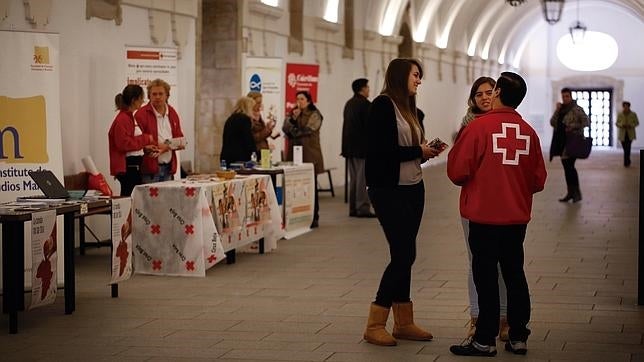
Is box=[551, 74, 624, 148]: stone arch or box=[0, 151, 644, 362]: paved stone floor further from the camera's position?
box=[551, 74, 624, 148]: stone arch

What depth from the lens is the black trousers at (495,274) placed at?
588 centimetres

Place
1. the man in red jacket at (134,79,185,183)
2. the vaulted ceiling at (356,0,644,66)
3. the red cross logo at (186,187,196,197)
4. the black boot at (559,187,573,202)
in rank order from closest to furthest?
the red cross logo at (186,187,196,197), the man in red jacket at (134,79,185,183), the black boot at (559,187,573,202), the vaulted ceiling at (356,0,644,66)

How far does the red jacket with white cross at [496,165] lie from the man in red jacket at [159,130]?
4.65 meters

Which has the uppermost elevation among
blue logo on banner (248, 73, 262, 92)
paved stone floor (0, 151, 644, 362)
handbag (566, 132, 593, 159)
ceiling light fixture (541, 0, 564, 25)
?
ceiling light fixture (541, 0, 564, 25)

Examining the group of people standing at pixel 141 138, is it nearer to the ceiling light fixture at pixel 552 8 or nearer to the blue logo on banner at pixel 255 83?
the blue logo on banner at pixel 255 83

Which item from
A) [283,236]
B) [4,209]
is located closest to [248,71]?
[283,236]

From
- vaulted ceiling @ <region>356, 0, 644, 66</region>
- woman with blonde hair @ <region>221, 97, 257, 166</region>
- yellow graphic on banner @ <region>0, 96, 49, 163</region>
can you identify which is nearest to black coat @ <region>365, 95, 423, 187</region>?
yellow graphic on banner @ <region>0, 96, 49, 163</region>

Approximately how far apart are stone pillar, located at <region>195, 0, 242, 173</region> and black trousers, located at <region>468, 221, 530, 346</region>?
9716mm

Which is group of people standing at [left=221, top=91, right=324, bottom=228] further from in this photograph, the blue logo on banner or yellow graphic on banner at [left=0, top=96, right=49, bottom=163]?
yellow graphic on banner at [left=0, top=96, right=49, bottom=163]

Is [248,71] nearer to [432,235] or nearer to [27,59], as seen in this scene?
[432,235]

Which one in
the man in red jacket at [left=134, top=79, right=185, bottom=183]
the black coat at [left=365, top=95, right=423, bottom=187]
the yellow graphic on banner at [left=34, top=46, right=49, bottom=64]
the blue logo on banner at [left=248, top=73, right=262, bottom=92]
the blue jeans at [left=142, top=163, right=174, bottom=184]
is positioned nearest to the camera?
the black coat at [left=365, top=95, right=423, bottom=187]

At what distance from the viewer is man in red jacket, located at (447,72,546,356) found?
583 cm

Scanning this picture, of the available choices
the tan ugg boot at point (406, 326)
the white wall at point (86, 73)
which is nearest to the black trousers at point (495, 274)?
the tan ugg boot at point (406, 326)

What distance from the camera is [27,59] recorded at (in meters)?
7.75
